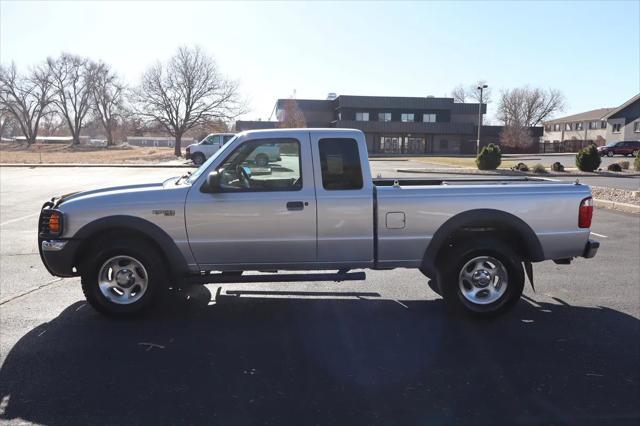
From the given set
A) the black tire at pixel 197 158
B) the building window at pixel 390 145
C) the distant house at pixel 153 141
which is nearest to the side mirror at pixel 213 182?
the black tire at pixel 197 158

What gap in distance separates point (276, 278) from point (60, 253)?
219 centimetres

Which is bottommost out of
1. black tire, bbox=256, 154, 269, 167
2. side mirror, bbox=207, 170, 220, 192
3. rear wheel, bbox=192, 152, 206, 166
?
side mirror, bbox=207, 170, 220, 192

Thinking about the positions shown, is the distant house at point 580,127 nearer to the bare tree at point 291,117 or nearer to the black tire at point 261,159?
the bare tree at point 291,117

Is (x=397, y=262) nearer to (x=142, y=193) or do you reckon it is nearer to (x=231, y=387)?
(x=231, y=387)

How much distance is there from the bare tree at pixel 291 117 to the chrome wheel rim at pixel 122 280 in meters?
46.4

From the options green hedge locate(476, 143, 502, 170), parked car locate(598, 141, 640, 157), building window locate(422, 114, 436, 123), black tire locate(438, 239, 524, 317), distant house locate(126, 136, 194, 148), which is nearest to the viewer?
black tire locate(438, 239, 524, 317)

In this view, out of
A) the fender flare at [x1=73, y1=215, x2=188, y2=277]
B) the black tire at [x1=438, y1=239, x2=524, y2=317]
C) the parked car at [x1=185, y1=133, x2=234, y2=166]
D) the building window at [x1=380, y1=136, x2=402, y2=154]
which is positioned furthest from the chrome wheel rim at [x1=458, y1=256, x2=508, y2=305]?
the building window at [x1=380, y1=136, x2=402, y2=154]

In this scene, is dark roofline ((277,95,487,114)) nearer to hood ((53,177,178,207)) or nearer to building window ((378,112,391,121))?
building window ((378,112,391,121))

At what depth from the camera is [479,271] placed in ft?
17.0

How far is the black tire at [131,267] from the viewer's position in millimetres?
5012

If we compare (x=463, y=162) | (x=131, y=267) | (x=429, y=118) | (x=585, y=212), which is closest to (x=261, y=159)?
(x=131, y=267)

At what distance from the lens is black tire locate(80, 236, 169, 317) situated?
5012mm

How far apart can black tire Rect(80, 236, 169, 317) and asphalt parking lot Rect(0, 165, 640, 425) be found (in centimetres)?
17

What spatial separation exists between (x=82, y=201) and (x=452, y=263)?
151 inches
